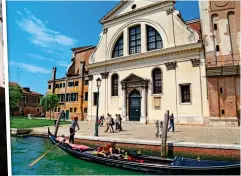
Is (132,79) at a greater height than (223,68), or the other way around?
(132,79)

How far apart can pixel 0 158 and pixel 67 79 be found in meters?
2.90

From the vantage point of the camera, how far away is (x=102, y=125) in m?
5.08

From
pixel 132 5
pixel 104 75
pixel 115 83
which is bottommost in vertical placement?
pixel 115 83

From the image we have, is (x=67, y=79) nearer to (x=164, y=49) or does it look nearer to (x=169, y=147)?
(x=164, y=49)

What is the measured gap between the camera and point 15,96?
148 inches

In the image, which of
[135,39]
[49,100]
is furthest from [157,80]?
[49,100]

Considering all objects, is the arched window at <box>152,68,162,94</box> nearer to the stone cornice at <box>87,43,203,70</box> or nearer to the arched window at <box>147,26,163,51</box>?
the stone cornice at <box>87,43,203,70</box>

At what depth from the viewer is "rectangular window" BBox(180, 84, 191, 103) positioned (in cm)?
429

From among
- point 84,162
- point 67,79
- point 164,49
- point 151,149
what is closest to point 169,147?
point 151,149

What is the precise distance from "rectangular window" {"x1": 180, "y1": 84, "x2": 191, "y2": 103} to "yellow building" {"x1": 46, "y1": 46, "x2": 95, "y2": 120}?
239cm

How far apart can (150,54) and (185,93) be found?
158 centimetres

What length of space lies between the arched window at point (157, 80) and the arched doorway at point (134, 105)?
2.44 ft

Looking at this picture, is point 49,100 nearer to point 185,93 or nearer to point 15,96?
point 15,96

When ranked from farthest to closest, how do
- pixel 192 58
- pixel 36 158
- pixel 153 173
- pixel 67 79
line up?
pixel 67 79 → pixel 192 58 → pixel 36 158 → pixel 153 173
